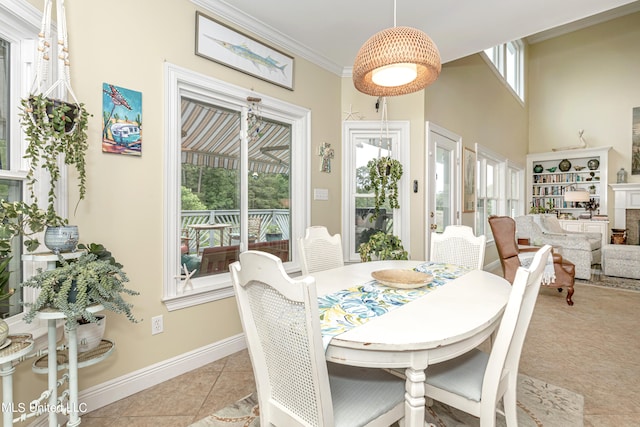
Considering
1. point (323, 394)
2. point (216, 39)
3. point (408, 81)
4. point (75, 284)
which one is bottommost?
point (323, 394)

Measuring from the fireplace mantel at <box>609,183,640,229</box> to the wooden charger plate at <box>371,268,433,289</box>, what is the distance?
740 centimetres

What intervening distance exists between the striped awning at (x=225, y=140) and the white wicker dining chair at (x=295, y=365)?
162 centimetres

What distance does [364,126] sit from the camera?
12.1 feet

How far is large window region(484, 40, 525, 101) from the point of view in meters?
5.78

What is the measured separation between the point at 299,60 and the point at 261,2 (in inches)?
30.5

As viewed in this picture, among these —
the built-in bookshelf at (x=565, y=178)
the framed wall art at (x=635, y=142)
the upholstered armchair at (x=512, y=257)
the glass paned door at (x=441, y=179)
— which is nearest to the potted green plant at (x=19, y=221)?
the glass paned door at (x=441, y=179)

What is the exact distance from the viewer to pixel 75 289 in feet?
4.37

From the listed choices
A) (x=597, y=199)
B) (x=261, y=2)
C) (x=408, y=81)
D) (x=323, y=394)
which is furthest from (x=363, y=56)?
(x=597, y=199)

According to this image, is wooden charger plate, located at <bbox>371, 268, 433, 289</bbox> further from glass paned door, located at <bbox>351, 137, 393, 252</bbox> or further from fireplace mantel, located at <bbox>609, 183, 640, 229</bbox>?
fireplace mantel, located at <bbox>609, 183, 640, 229</bbox>

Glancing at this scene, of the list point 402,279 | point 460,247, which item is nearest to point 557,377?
point 460,247

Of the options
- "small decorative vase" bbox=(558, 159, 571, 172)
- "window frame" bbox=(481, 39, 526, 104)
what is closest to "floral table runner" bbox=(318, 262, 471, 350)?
"window frame" bbox=(481, 39, 526, 104)

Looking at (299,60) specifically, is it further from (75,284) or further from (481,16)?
(75,284)

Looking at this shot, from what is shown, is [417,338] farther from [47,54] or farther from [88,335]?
[47,54]

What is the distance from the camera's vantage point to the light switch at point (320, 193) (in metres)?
3.39
